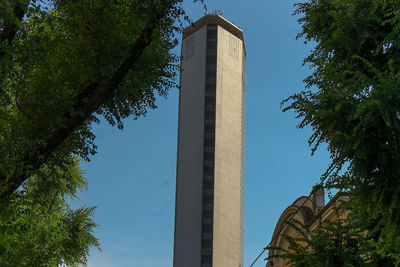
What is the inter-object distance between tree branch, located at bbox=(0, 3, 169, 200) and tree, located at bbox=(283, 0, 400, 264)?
409cm

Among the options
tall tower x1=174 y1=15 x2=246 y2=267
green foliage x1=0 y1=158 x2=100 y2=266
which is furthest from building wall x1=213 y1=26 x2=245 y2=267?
green foliage x1=0 y1=158 x2=100 y2=266

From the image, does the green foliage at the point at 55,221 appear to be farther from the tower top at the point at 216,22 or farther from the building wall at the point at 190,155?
the tower top at the point at 216,22

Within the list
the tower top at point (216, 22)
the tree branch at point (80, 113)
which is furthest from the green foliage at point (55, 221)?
the tower top at point (216, 22)

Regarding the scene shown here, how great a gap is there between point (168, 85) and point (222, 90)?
7843 cm

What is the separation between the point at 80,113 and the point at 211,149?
3094 inches

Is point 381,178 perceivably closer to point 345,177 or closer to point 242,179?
point 345,177

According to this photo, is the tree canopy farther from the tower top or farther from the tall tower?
the tower top

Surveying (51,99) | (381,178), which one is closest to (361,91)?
(381,178)

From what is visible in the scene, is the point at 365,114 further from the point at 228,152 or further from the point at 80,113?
the point at 228,152

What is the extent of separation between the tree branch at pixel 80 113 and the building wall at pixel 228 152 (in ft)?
244

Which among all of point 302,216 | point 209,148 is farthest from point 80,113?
point 209,148

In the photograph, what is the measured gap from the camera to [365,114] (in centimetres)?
1009

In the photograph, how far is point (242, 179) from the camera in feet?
322

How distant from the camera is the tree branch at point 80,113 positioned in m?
9.97
